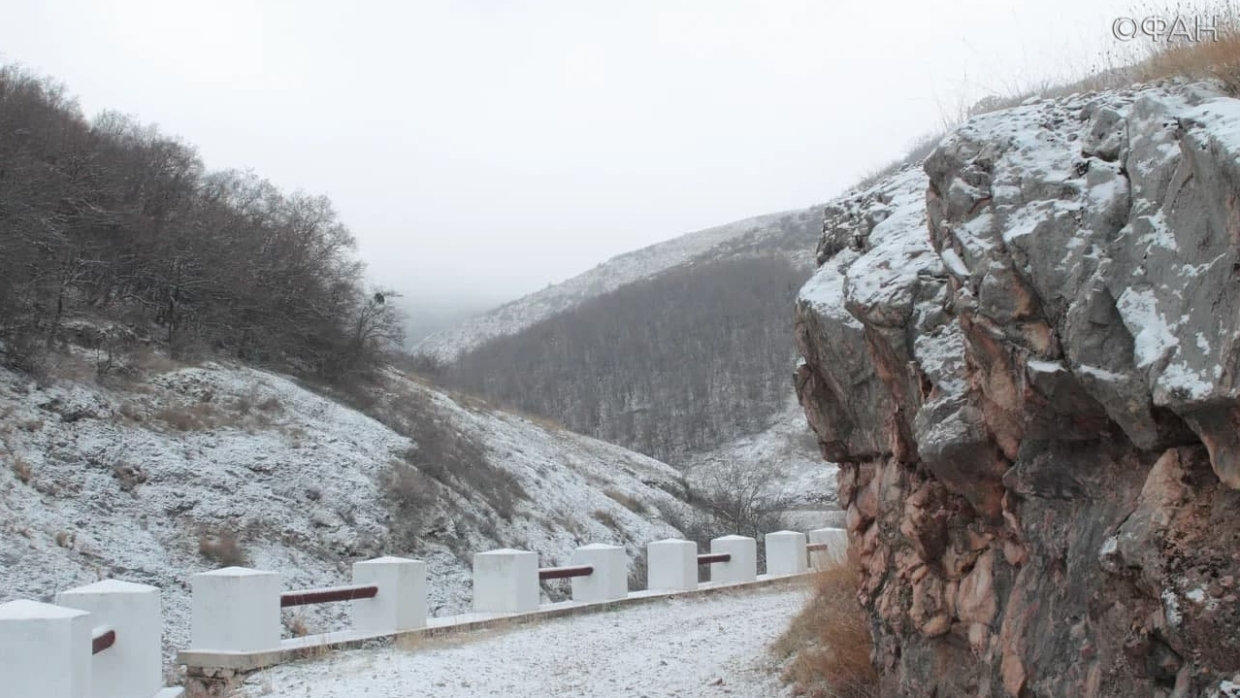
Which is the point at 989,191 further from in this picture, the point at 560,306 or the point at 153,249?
the point at 560,306

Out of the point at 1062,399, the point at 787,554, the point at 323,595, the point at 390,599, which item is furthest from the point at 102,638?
the point at 787,554

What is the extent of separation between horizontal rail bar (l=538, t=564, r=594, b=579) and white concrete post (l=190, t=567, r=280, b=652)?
204 inches

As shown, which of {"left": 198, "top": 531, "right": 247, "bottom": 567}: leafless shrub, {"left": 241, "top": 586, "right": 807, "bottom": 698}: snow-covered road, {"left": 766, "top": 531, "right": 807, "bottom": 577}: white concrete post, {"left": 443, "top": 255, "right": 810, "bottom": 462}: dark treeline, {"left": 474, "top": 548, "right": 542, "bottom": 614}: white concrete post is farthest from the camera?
{"left": 443, "top": 255, "right": 810, "bottom": 462}: dark treeline

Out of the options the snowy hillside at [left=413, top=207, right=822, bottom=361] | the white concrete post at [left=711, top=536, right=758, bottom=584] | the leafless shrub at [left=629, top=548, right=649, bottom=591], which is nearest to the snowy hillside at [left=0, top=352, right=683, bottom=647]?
the leafless shrub at [left=629, top=548, right=649, bottom=591]

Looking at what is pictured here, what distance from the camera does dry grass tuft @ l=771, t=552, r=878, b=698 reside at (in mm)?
8594

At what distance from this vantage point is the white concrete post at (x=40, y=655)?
7.97 m

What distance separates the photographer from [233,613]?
11703 millimetres

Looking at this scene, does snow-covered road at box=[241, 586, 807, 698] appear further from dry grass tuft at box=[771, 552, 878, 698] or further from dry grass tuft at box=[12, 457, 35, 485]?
dry grass tuft at box=[12, 457, 35, 485]

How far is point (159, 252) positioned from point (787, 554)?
18908 mm

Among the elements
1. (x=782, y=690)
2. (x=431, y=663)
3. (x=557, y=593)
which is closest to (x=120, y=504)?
(x=557, y=593)

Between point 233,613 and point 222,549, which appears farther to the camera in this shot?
point 222,549

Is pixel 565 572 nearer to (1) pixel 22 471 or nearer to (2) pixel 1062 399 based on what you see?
(1) pixel 22 471

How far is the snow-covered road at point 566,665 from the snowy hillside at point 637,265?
117m

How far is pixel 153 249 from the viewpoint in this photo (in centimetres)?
2916
